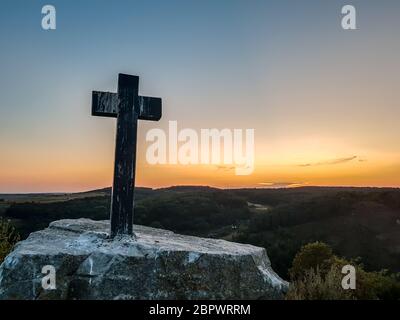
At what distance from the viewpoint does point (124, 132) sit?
748 centimetres

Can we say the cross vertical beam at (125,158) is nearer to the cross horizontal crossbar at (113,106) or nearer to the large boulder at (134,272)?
the cross horizontal crossbar at (113,106)

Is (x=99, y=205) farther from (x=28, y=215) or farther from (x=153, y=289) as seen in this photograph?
(x=153, y=289)

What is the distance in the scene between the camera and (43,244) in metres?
6.74

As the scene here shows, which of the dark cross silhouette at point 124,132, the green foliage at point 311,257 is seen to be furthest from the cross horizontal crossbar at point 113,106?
the green foliage at point 311,257

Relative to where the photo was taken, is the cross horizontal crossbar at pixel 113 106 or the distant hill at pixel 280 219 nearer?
the cross horizontal crossbar at pixel 113 106

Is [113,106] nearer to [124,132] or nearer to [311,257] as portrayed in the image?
[124,132]

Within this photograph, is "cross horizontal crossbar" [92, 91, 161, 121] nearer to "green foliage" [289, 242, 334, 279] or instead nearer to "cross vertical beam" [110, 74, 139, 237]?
"cross vertical beam" [110, 74, 139, 237]

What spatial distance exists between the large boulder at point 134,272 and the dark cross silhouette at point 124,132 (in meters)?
0.64

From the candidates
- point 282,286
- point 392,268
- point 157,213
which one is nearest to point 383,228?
point 392,268

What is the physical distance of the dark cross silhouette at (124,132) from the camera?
7297 mm

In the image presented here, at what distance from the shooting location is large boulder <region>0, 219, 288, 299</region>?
573 centimetres

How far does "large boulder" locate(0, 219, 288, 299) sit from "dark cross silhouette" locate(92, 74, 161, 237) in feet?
2.10
